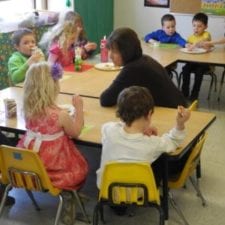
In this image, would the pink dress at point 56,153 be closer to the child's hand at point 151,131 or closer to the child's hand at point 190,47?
the child's hand at point 151,131

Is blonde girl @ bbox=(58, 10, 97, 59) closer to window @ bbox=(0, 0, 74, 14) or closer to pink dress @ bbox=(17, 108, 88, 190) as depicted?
window @ bbox=(0, 0, 74, 14)

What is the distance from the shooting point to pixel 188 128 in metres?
2.56

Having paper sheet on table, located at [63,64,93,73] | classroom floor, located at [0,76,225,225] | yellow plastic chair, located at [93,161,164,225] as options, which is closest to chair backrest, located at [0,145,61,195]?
yellow plastic chair, located at [93,161,164,225]

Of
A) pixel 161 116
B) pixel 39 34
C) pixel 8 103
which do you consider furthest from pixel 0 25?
pixel 161 116

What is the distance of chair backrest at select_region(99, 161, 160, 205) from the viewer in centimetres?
210

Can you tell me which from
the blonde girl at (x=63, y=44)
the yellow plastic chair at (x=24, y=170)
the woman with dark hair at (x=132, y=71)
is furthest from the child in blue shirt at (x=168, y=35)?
the yellow plastic chair at (x=24, y=170)

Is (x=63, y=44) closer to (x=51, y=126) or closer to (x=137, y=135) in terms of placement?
(x=51, y=126)

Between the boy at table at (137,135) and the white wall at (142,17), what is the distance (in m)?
4.07

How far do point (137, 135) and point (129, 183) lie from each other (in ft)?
0.78

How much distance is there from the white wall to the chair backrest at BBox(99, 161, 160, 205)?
426 cm

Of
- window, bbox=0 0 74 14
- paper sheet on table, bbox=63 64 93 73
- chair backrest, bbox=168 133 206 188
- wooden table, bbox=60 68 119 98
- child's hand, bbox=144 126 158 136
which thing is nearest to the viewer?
child's hand, bbox=144 126 158 136

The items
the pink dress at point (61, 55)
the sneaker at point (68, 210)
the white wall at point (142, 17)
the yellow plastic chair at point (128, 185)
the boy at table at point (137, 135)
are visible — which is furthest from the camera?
the white wall at point (142, 17)

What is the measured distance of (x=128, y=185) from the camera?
2162mm

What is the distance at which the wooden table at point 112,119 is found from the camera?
2.38 meters
